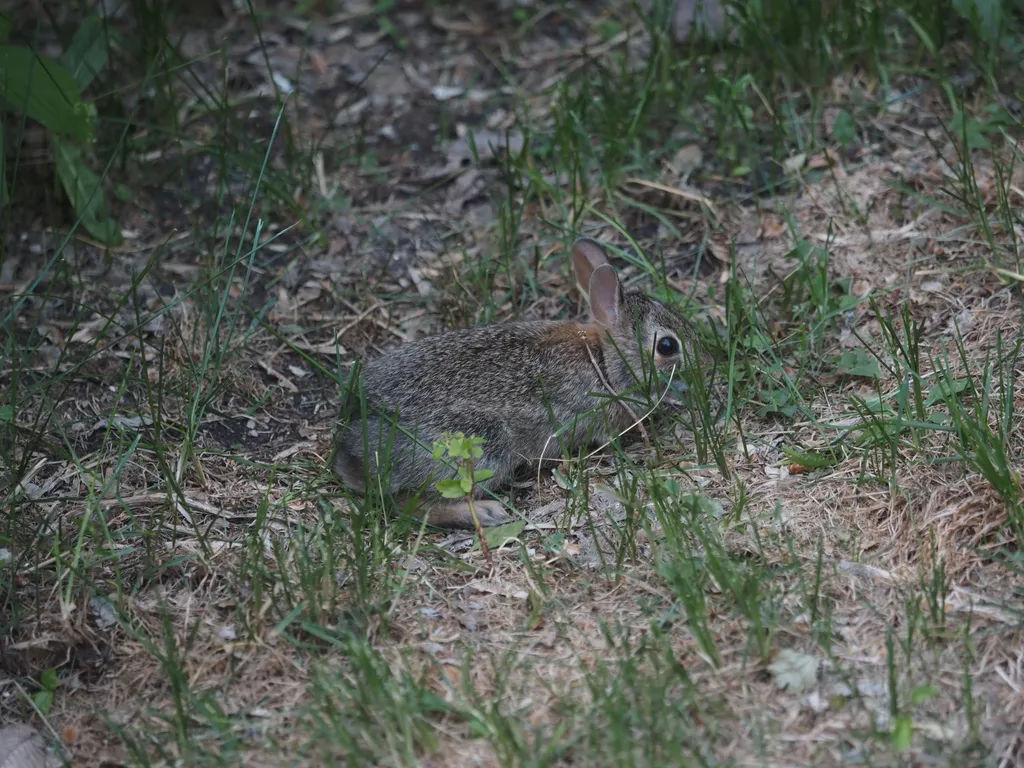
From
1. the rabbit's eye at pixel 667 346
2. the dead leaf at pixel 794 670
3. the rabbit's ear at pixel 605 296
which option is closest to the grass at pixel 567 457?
the dead leaf at pixel 794 670

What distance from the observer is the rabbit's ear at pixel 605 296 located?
5.56 meters

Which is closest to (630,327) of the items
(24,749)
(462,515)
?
(462,515)

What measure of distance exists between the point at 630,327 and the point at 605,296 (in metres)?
0.19

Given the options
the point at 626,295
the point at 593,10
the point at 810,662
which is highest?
the point at 593,10

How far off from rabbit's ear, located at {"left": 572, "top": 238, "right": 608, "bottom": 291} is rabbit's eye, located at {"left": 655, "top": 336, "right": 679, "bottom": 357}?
1.48ft

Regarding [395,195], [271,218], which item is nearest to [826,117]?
[395,195]

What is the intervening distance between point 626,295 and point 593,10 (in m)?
3.34

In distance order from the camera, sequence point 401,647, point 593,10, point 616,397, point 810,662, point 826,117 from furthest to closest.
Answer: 1. point 593,10
2. point 826,117
3. point 616,397
4. point 401,647
5. point 810,662

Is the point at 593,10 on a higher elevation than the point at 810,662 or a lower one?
higher

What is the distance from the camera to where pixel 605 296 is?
5660mm

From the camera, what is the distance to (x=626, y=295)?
570 cm

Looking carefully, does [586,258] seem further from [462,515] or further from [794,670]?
[794,670]

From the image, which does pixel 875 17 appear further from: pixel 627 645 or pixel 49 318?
pixel 49 318

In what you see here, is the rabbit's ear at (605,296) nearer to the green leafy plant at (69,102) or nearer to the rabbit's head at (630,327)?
the rabbit's head at (630,327)
